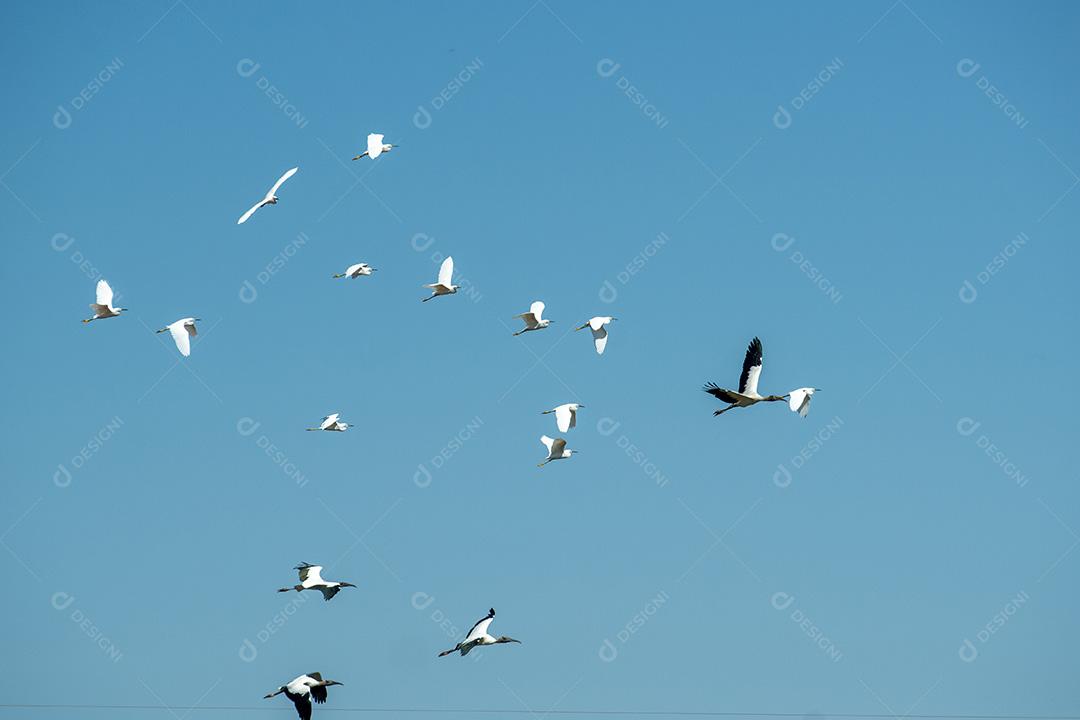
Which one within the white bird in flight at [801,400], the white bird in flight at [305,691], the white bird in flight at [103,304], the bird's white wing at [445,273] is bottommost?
the white bird in flight at [801,400]

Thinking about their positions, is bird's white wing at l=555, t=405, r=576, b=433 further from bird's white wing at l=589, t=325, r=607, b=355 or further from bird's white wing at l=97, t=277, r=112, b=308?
bird's white wing at l=97, t=277, r=112, b=308

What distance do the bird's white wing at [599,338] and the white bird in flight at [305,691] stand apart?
44.9ft

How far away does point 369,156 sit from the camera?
5978cm

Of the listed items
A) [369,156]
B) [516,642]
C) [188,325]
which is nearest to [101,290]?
[188,325]

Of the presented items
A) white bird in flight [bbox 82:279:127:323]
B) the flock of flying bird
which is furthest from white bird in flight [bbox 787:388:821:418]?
white bird in flight [bbox 82:279:127:323]

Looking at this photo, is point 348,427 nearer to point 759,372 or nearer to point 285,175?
point 285,175

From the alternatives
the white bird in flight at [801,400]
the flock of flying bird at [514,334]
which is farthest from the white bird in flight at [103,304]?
the white bird in flight at [801,400]

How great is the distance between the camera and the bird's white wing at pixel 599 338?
197 feet

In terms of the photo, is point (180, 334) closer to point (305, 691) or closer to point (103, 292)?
point (103, 292)

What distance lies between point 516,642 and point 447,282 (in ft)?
39.4

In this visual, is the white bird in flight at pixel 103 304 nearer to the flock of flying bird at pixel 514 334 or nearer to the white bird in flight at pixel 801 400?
the flock of flying bird at pixel 514 334

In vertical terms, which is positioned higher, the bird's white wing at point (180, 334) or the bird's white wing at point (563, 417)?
the bird's white wing at point (180, 334)

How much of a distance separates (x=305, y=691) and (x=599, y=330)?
48.5 ft

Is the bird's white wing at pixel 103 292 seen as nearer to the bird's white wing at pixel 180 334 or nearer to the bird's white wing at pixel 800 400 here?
the bird's white wing at pixel 180 334
